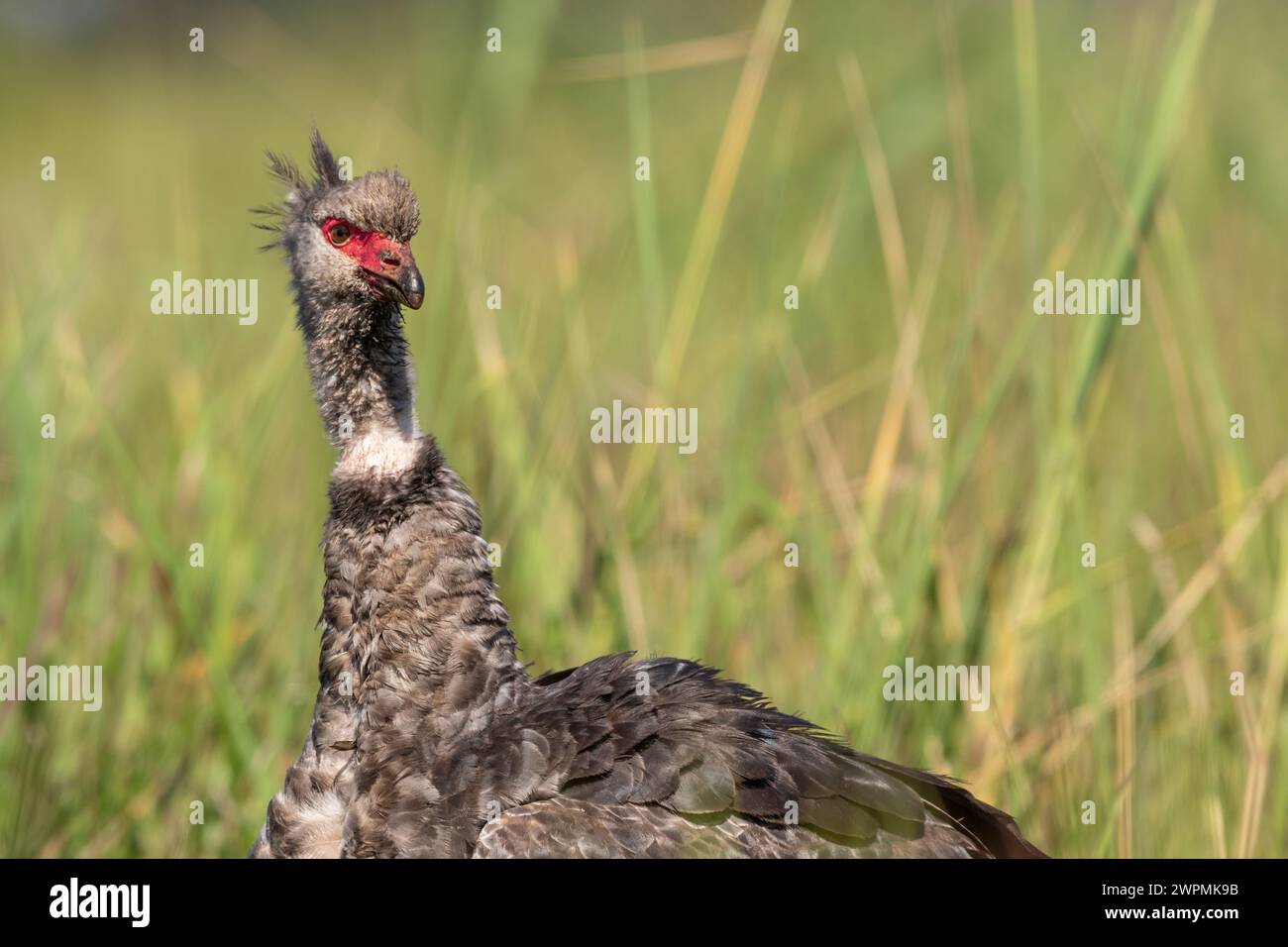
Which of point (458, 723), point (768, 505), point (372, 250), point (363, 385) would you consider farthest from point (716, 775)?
point (768, 505)

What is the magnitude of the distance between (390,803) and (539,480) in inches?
80.6

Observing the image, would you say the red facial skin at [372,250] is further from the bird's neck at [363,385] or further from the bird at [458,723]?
the bird's neck at [363,385]

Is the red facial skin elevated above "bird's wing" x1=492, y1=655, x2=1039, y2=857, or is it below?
above

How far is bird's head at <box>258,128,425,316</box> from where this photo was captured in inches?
163

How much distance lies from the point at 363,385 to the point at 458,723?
1046 millimetres

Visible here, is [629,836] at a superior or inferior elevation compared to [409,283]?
inferior

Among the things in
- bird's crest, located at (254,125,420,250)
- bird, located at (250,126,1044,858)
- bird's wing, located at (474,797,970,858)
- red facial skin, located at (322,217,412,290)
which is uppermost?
bird's crest, located at (254,125,420,250)

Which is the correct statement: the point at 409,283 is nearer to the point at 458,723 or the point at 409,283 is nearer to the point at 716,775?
the point at 458,723

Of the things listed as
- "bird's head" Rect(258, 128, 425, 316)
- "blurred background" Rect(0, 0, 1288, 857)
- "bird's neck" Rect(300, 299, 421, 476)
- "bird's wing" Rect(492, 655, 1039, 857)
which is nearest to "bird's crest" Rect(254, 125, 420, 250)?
"bird's head" Rect(258, 128, 425, 316)

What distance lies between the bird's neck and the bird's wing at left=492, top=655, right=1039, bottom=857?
0.88m

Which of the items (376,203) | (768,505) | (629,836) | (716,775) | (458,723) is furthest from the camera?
(768,505)

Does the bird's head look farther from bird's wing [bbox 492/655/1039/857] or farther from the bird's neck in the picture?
bird's wing [bbox 492/655/1039/857]

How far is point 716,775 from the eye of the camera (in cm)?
375
